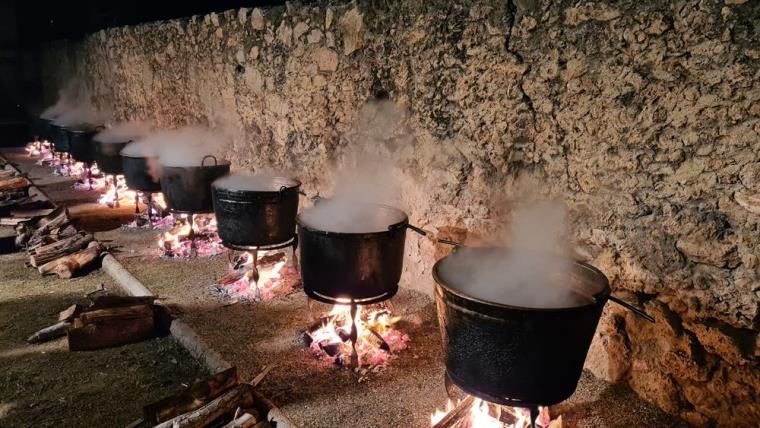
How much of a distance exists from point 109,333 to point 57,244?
9.07 feet

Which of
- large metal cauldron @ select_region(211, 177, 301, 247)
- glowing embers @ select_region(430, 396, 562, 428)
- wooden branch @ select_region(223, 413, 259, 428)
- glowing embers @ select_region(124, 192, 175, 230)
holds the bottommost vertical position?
glowing embers @ select_region(124, 192, 175, 230)

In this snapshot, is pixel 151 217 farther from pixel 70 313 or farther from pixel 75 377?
pixel 75 377

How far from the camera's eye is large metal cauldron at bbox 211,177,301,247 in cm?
493

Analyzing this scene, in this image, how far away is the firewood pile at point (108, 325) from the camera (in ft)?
14.4

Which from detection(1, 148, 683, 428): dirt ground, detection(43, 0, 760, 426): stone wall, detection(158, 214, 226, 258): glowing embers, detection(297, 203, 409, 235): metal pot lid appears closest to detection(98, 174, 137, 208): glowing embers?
detection(158, 214, 226, 258): glowing embers

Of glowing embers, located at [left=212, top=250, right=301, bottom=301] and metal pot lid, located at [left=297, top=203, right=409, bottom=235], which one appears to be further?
glowing embers, located at [left=212, top=250, right=301, bottom=301]

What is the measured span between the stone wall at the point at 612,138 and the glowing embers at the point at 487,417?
779 millimetres

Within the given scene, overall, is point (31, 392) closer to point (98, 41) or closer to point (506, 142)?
point (506, 142)

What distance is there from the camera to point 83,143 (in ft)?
30.0

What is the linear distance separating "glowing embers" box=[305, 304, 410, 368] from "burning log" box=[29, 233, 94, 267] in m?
3.93

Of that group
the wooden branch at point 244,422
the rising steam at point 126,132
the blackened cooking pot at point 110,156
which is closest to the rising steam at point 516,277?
the wooden branch at point 244,422

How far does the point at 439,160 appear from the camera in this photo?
4586 millimetres

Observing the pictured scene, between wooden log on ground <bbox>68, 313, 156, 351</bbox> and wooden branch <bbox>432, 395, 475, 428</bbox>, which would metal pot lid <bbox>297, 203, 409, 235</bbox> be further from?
wooden log on ground <bbox>68, 313, 156, 351</bbox>

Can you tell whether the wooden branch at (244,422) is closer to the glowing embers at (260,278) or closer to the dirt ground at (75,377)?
the dirt ground at (75,377)
